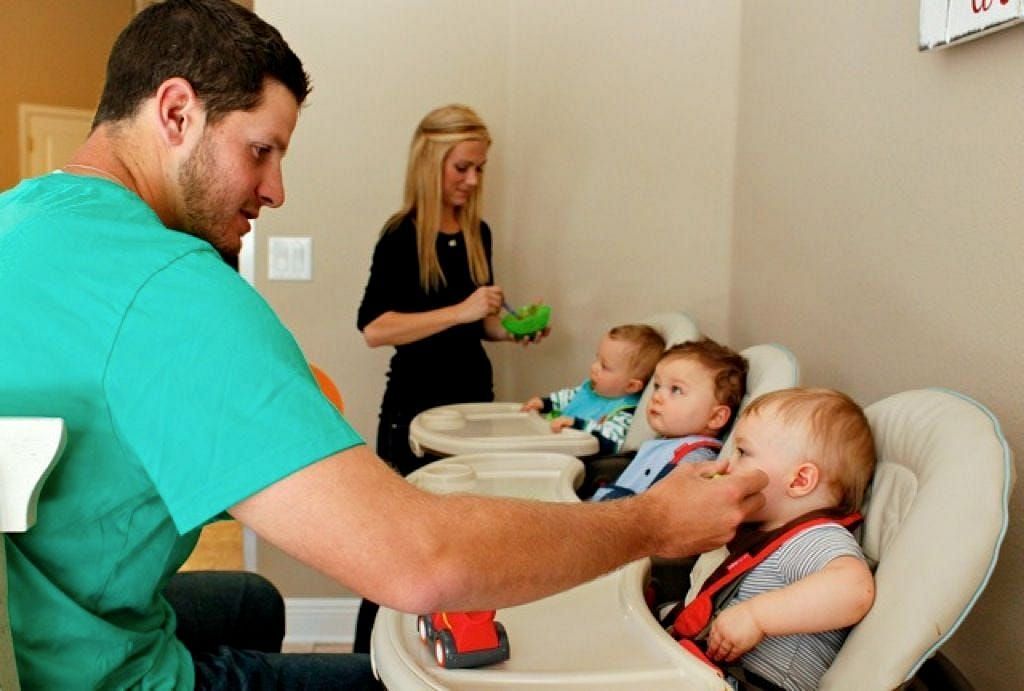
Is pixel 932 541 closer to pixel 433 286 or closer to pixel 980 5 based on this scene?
pixel 980 5

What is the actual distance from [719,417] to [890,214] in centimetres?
49

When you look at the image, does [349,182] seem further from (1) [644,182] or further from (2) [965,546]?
(2) [965,546]

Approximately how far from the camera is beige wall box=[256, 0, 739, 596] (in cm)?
261

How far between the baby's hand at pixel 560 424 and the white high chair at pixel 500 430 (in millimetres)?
19

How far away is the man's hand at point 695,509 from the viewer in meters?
1.04

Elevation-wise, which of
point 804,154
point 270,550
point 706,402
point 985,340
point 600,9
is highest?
point 600,9

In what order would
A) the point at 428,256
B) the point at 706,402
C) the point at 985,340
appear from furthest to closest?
the point at 428,256
the point at 706,402
the point at 985,340

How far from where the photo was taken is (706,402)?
1838 millimetres

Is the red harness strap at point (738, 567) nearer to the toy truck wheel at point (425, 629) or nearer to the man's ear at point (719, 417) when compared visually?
the toy truck wheel at point (425, 629)

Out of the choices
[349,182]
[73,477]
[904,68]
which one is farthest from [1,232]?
[349,182]

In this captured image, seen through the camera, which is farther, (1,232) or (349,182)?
(349,182)

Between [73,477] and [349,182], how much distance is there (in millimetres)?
2059

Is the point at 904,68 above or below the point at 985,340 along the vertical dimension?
above

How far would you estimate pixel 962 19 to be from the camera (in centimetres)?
→ 136
